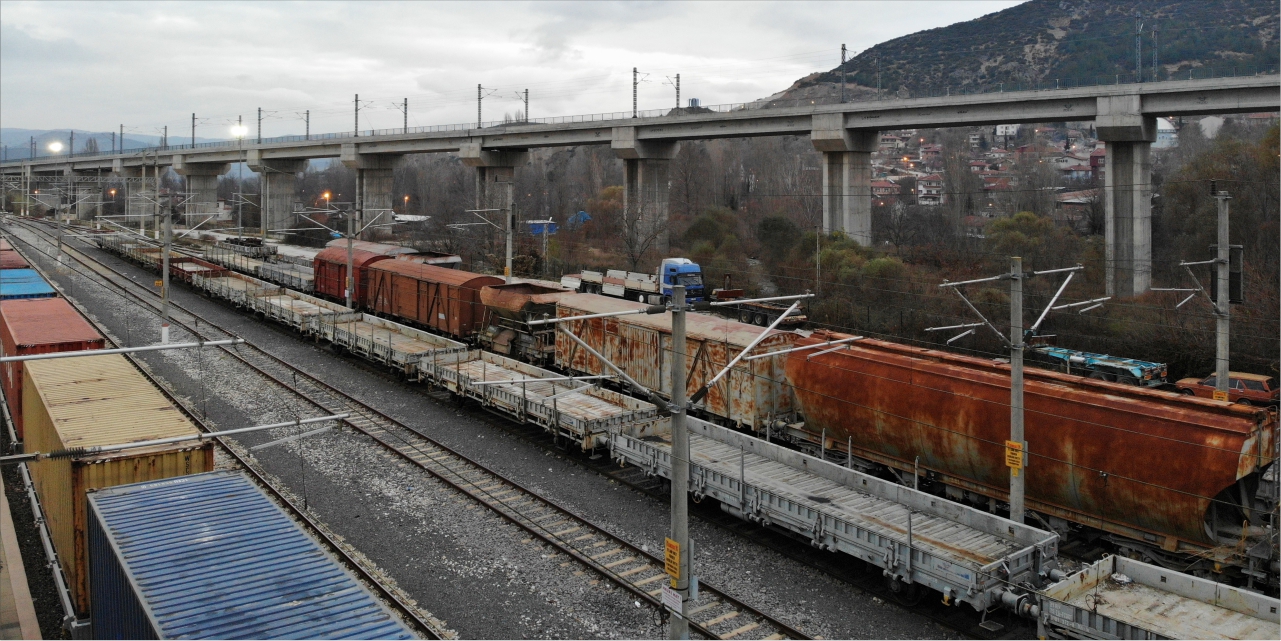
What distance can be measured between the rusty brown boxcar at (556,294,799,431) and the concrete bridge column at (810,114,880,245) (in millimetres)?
28023

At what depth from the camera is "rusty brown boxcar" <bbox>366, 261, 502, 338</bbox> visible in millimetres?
34003

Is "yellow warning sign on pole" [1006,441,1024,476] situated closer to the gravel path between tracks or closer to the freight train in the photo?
the freight train

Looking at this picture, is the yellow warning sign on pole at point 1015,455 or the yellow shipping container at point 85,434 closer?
the yellow shipping container at point 85,434

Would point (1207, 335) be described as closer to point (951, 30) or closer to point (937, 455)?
point (937, 455)

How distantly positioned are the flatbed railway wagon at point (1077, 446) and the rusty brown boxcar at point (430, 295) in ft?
53.6

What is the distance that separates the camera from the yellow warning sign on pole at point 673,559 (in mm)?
11977

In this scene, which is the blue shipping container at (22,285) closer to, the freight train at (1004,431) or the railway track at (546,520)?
the railway track at (546,520)

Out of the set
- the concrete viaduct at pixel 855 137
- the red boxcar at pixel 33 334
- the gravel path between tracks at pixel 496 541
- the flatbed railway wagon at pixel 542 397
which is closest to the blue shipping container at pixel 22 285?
the red boxcar at pixel 33 334

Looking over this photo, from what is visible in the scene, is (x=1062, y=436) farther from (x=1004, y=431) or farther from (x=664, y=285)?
(x=664, y=285)

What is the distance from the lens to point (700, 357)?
2383 centimetres

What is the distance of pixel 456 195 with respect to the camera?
129m

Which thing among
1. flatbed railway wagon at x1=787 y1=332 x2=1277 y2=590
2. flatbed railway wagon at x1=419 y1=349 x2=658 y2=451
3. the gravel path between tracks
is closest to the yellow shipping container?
the gravel path between tracks

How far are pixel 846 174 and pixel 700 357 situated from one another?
33.3 m

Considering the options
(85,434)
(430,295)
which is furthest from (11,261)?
(85,434)
